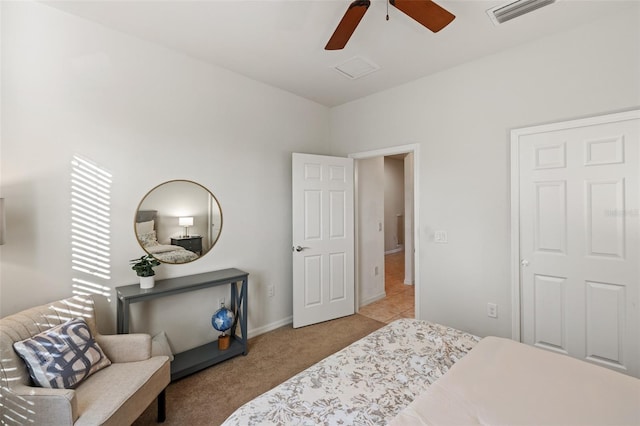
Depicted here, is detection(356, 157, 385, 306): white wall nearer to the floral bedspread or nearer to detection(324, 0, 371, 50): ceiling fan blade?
detection(324, 0, 371, 50): ceiling fan blade

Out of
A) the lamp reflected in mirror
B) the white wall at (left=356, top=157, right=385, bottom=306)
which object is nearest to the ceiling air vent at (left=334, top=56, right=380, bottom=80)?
the white wall at (left=356, top=157, right=385, bottom=306)

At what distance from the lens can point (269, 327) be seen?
336 cm

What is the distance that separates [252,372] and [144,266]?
4.10 feet

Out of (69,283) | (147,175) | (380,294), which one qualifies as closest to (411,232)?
(380,294)

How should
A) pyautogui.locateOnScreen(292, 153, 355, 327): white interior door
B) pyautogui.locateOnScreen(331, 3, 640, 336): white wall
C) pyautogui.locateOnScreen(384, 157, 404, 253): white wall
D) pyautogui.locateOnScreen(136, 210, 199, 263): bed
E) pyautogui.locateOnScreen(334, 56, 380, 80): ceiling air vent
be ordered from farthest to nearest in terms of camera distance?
pyautogui.locateOnScreen(384, 157, 404, 253): white wall → pyautogui.locateOnScreen(292, 153, 355, 327): white interior door → pyautogui.locateOnScreen(334, 56, 380, 80): ceiling air vent → pyautogui.locateOnScreen(136, 210, 199, 263): bed → pyautogui.locateOnScreen(331, 3, 640, 336): white wall

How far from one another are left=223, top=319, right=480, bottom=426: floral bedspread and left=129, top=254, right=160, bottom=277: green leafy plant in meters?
1.59

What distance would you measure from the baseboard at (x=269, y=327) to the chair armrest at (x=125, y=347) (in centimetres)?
139

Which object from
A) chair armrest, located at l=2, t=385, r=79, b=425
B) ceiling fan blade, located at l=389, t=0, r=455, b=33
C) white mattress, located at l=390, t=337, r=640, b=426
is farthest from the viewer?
ceiling fan blade, located at l=389, t=0, r=455, b=33

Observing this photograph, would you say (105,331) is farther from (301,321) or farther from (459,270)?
(459,270)

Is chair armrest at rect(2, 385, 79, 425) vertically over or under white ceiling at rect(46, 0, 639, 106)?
under

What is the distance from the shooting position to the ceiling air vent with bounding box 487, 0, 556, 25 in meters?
1.99

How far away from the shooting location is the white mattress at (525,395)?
101 cm

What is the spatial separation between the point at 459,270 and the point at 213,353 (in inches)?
96.9

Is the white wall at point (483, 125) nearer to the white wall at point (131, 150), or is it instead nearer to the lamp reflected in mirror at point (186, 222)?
the white wall at point (131, 150)
